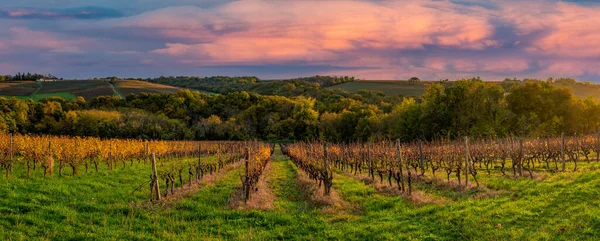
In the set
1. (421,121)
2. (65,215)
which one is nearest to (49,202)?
(65,215)

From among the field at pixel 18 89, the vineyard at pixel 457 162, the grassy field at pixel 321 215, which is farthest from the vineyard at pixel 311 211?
the field at pixel 18 89

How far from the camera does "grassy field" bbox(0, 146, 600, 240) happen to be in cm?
956

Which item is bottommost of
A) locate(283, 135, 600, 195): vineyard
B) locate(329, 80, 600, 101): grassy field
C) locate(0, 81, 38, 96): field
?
locate(283, 135, 600, 195): vineyard

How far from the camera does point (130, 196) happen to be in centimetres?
1484

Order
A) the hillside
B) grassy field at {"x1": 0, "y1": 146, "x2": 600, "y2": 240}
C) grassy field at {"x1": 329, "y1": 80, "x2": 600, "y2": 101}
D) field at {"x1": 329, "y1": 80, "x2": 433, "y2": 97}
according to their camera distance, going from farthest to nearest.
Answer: field at {"x1": 329, "y1": 80, "x2": 433, "y2": 97} < grassy field at {"x1": 329, "y1": 80, "x2": 600, "y2": 101} < the hillside < grassy field at {"x1": 0, "y1": 146, "x2": 600, "y2": 240}

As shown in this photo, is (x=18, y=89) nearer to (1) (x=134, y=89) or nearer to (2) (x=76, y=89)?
(2) (x=76, y=89)

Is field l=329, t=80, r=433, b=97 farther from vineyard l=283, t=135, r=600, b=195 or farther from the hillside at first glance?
vineyard l=283, t=135, r=600, b=195

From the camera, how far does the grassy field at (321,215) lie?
9562 millimetres

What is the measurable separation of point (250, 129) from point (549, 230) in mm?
71250

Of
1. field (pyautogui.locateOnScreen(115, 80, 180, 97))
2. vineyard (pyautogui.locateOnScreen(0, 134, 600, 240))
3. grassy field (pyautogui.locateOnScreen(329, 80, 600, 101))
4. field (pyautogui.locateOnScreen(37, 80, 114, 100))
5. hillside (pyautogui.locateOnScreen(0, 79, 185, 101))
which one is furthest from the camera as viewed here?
grassy field (pyautogui.locateOnScreen(329, 80, 600, 101))

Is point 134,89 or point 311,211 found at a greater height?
point 134,89

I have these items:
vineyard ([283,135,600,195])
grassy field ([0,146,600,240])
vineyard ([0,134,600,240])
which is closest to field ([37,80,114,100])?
vineyard ([283,135,600,195])

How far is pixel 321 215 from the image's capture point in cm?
1156

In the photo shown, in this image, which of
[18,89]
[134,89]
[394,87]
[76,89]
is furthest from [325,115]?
[18,89]
